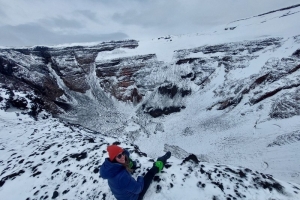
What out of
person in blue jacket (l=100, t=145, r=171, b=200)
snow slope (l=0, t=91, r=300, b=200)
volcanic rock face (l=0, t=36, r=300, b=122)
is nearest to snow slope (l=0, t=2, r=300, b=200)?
snow slope (l=0, t=91, r=300, b=200)

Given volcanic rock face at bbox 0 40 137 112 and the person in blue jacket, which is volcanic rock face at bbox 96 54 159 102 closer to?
volcanic rock face at bbox 0 40 137 112

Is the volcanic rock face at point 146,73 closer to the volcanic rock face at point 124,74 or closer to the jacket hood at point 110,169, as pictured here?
the volcanic rock face at point 124,74

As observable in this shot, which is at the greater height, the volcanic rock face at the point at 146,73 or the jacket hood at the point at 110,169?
the jacket hood at the point at 110,169

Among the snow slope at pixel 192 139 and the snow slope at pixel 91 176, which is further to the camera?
the snow slope at pixel 192 139

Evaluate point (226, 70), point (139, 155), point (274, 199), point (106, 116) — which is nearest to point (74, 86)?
point (106, 116)

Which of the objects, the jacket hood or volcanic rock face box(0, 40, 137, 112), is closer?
the jacket hood

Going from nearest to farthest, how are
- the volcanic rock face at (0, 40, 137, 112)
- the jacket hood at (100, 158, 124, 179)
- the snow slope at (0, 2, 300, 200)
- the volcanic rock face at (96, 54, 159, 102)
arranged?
1. the jacket hood at (100, 158, 124, 179)
2. the snow slope at (0, 2, 300, 200)
3. the volcanic rock face at (0, 40, 137, 112)
4. the volcanic rock face at (96, 54, 159, 102)

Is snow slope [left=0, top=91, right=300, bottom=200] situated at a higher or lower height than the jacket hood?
lower

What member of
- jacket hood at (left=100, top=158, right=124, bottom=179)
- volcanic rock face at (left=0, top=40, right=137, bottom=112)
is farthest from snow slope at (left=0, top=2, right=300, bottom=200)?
volcanic rock face at (left=0, top=40, right=137, bottom=112)

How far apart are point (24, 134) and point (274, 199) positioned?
12255mm

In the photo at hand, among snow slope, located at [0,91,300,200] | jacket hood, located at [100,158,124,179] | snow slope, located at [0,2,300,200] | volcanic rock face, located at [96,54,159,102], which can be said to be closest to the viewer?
jacket hood, located at [100,158,124,179]

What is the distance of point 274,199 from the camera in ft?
14.1

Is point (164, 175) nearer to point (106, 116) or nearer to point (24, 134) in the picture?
point (24, 134)

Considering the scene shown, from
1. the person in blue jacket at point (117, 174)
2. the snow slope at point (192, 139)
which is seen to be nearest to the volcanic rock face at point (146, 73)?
the snow slope at point (192, 139)
